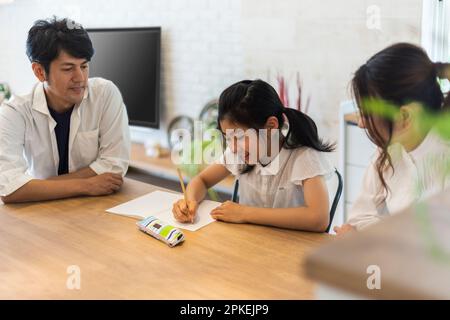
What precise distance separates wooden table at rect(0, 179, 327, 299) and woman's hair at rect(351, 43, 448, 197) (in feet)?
1.30

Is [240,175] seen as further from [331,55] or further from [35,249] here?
[331,55]

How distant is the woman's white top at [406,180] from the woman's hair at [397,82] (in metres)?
0.08

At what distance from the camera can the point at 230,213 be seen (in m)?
1.59

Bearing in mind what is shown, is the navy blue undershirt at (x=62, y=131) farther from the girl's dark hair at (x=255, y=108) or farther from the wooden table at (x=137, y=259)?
the girl's dark hair at (x=255, y=108)

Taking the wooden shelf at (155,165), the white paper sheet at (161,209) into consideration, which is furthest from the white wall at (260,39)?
the white paper sheet at (161,209)

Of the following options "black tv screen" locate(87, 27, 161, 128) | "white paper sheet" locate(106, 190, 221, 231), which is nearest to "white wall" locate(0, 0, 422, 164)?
"black tv screen" locate(87, 27, 161, 128)

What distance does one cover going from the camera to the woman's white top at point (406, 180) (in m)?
0.93

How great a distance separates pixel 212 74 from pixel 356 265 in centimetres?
312

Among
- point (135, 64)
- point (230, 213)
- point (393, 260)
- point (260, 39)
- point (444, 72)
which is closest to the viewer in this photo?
point (393, 260)

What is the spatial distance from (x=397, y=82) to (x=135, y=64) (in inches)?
120

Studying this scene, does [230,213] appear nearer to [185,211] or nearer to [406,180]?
[185,211]

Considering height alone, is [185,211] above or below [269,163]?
below

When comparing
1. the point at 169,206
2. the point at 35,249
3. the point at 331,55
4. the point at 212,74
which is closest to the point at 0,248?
the point at 35,249

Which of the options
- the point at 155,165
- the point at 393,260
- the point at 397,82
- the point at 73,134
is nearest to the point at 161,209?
the point at 73,134
